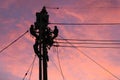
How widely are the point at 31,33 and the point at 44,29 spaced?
3.48 ft

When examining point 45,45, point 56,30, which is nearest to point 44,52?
point 45,45

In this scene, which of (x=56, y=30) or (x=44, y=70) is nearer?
(x=44, y=70)

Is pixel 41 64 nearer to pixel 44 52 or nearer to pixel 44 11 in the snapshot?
pixel 44 52

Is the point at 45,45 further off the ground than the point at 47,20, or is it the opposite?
the point at 47,20

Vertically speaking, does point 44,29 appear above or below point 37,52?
above

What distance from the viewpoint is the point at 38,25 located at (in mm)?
21594

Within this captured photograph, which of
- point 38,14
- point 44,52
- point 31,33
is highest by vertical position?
point 38,14

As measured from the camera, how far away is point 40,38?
2144cm

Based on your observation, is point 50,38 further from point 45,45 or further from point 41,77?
point 41,77

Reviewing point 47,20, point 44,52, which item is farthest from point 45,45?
point 47,20

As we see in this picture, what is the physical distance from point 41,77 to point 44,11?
517 cm

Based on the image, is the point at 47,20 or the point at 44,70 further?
the point at 47,20

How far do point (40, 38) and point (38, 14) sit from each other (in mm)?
1921

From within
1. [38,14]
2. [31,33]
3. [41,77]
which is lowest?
[41,77]
